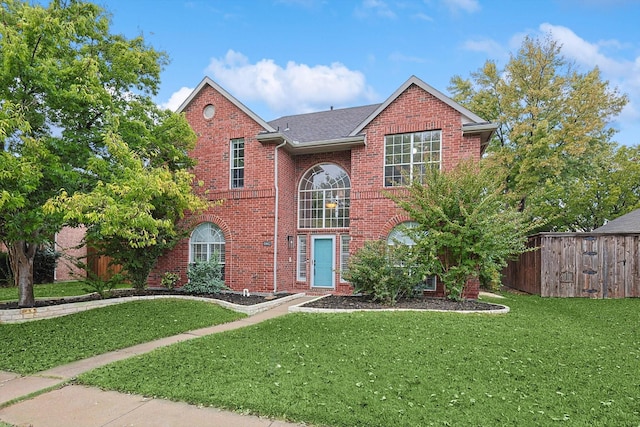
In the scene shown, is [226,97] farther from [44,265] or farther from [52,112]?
[44,265]

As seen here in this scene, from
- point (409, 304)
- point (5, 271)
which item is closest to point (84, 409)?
point (409, 304)

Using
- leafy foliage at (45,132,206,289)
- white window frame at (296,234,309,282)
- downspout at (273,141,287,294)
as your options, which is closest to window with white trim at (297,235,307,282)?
white window frame at (296,234,309,282)

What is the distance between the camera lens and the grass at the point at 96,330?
512cm

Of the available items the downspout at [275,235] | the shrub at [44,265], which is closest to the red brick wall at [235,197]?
the downspout at [275,235]

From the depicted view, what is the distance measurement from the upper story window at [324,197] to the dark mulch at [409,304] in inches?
Answer: 137

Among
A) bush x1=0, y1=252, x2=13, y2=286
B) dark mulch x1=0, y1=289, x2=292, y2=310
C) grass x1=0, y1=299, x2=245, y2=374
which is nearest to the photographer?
grass x1=0, y1=299, x2=245, y2=374

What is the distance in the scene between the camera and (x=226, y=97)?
12758 mm

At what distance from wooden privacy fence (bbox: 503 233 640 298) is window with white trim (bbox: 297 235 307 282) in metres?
7.38

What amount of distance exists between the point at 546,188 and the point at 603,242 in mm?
9232

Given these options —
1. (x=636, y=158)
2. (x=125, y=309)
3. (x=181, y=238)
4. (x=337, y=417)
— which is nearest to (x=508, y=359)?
(x=337, y=417)

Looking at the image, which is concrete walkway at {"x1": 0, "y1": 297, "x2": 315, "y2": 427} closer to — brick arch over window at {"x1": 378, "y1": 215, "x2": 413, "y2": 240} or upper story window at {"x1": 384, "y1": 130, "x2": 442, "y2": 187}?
brick arch over window at {"x1": 378, "y1": 215, "x2": 413, "y2": 240}

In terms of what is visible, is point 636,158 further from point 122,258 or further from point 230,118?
point 122,258

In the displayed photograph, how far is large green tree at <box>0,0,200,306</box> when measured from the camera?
6.11m

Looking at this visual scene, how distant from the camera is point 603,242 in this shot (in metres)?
11.1
